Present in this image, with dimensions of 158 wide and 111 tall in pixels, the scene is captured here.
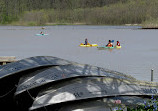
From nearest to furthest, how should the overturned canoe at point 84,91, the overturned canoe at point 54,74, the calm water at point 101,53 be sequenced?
the overturned canoe at point 84,91, the overturned canoe at point 54,74, the calm water at point 101,53

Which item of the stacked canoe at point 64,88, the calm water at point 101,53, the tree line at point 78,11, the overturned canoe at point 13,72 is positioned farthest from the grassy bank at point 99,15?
the stacked canoe at point 64,88

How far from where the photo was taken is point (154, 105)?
4559 millimetres

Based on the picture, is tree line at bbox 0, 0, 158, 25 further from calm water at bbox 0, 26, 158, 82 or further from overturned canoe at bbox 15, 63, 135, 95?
overturned canoe at bbox 15, 63, 135, 95

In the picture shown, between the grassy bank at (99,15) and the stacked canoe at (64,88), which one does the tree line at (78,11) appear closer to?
the grassy bank at (99,15)

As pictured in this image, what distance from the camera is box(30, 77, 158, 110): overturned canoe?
4602mm

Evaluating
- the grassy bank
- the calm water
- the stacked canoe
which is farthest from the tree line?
the stacked canoe

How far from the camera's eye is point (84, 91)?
15.6ft

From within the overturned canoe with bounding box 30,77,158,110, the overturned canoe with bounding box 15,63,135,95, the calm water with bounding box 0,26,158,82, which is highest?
the overturned canoe with bounding box 15,63,135,95

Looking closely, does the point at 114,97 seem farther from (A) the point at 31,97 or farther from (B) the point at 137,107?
(A) the point at 31,97

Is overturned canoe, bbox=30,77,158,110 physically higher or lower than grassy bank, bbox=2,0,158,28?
Result: higher

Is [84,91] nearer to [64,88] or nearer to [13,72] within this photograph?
[64,88]

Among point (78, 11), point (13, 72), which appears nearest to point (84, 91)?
point (13, 72)

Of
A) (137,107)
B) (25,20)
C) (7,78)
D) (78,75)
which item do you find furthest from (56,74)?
(25,20)

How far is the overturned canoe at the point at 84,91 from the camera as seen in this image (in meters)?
4.60
